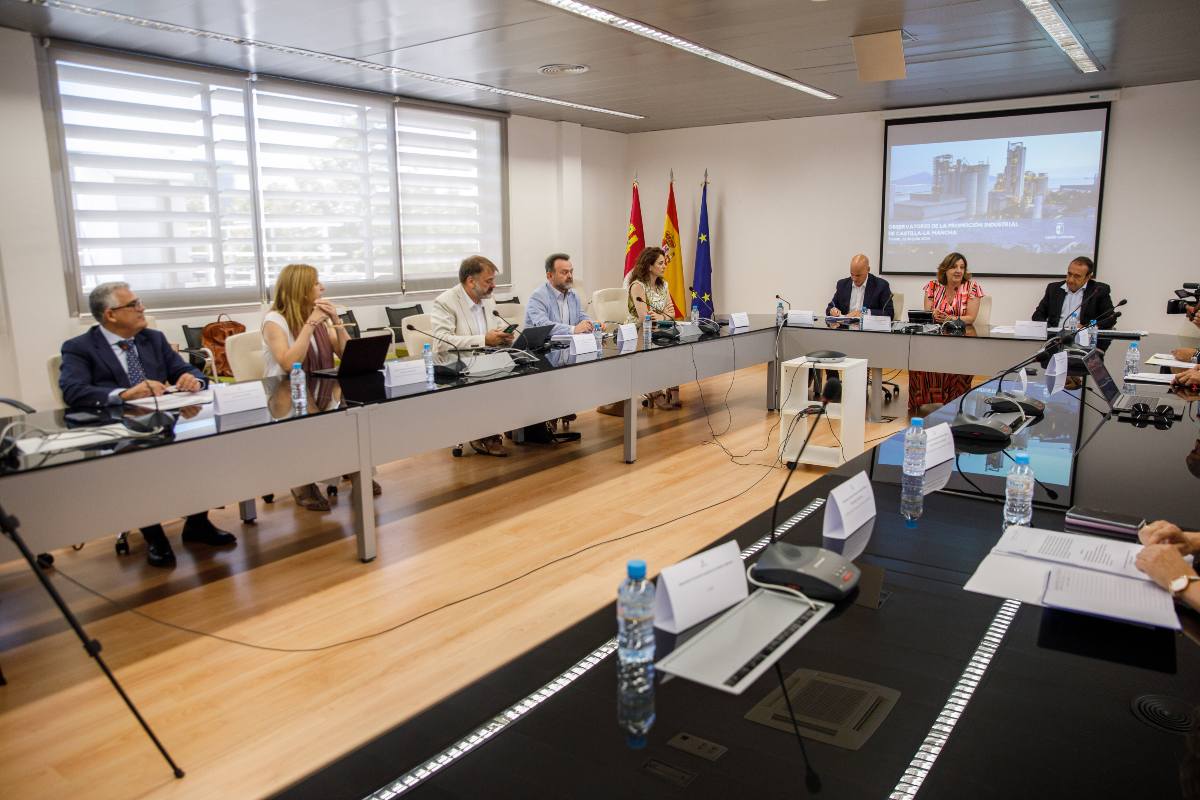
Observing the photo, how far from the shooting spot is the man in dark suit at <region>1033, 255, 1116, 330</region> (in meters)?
5.93

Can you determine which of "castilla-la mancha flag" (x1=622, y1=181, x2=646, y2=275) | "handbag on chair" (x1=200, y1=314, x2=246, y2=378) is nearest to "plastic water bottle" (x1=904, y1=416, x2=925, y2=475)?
"handbag on chair" (x1=200, y1=314, x2=246, y2=378)

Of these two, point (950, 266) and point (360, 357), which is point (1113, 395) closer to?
point (950, 266)

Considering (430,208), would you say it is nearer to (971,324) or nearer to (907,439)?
(971,324)

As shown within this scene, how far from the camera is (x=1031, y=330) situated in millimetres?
5391

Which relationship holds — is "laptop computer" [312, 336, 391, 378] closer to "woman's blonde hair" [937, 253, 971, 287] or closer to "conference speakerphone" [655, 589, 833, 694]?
"conference speakerphone" [655, 589, 833, 694]

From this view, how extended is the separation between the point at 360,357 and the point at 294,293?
0.43 metres

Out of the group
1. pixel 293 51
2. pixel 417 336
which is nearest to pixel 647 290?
pixel 417 336

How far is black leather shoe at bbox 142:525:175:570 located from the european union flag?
21.9 feet

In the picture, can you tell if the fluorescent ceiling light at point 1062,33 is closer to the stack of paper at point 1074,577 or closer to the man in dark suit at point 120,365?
the stack of paper at point 1074,577

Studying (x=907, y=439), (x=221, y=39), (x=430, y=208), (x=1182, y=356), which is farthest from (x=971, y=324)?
(x=221, y=39)

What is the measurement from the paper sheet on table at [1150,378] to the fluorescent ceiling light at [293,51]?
5.04 m

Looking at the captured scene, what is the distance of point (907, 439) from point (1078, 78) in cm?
585

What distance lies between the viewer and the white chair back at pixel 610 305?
6.48m

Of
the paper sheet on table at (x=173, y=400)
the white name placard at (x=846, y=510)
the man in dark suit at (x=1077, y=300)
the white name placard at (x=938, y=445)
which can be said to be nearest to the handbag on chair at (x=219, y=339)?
the paper sheet on table at (x=173, y=400)
